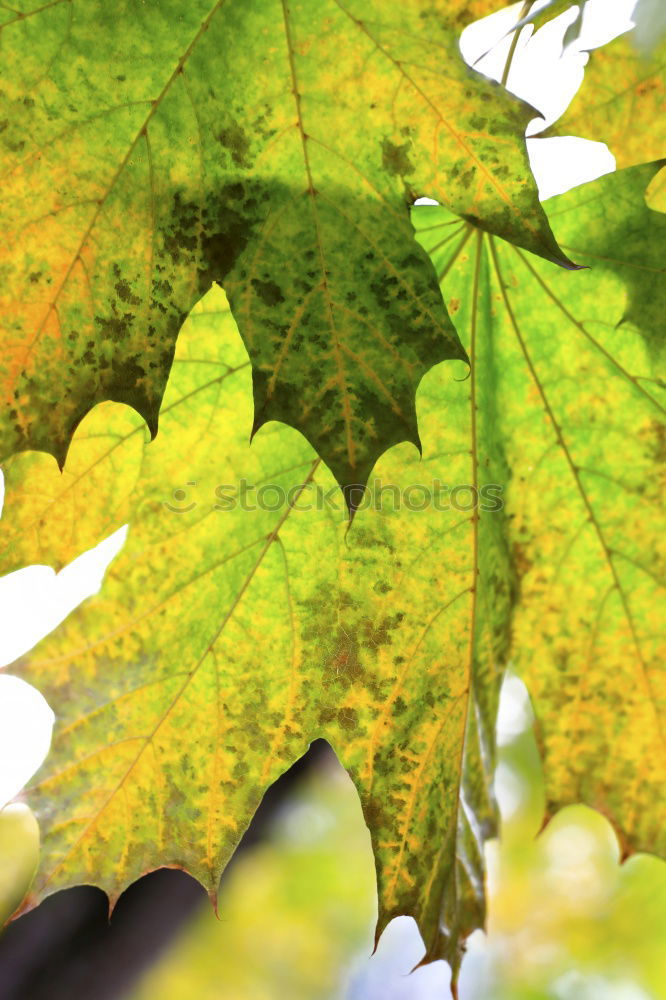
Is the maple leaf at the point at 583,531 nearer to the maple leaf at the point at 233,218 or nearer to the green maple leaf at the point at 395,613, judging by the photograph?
the green maple leaf at the point at 395,613

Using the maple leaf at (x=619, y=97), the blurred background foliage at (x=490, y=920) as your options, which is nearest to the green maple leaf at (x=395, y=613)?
the maple leaf at (x=619, y=97)

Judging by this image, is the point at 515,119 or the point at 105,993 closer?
the point at 515,119

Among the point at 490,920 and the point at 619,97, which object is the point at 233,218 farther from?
the point at 490,920

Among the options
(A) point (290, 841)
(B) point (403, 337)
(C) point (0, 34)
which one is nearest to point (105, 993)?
(B) point (403, 337)

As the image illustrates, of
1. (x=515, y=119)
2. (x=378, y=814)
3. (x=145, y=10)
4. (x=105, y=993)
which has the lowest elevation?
(x=105, y=993)

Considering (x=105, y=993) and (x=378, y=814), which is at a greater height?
(x=378, y=814)

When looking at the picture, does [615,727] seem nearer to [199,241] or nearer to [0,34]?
[199,241]
